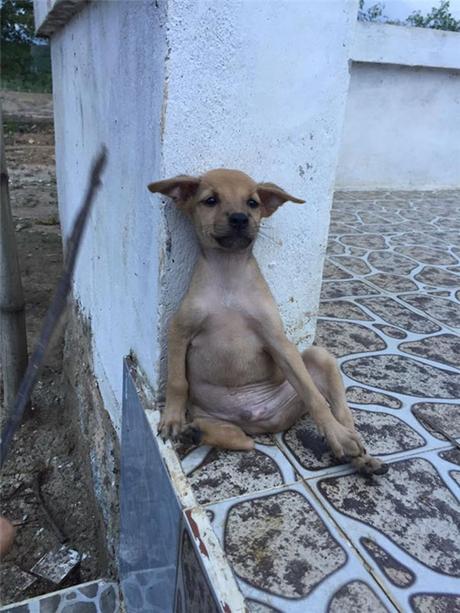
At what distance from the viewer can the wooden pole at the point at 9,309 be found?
367 cm

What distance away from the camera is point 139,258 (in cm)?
210

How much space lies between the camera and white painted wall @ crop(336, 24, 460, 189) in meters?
7.29

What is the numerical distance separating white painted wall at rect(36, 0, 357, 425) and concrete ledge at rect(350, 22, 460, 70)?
18.0 feet

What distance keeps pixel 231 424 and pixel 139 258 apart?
28.0 inches

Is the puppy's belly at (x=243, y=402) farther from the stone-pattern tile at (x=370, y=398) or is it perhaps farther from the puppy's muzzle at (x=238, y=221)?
the puppy's muzzle at (x=238, y=221)

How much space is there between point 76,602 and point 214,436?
133 cm

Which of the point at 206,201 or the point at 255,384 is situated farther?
the point at 255,384

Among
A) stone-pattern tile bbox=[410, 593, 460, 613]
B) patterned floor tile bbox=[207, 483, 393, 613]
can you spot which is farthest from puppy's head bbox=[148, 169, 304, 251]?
stone-pattern tile bbox=[410, 593, 460, 613]

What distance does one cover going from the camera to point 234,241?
69.4 inches

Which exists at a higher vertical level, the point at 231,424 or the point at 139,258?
the point at 139,258

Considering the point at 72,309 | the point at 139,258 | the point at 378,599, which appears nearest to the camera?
the point at 378,599

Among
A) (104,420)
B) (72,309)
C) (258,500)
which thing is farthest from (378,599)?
(72,309)

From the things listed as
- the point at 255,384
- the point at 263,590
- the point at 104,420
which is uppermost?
the point at 255,384

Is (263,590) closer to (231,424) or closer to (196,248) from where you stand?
(231,424)
